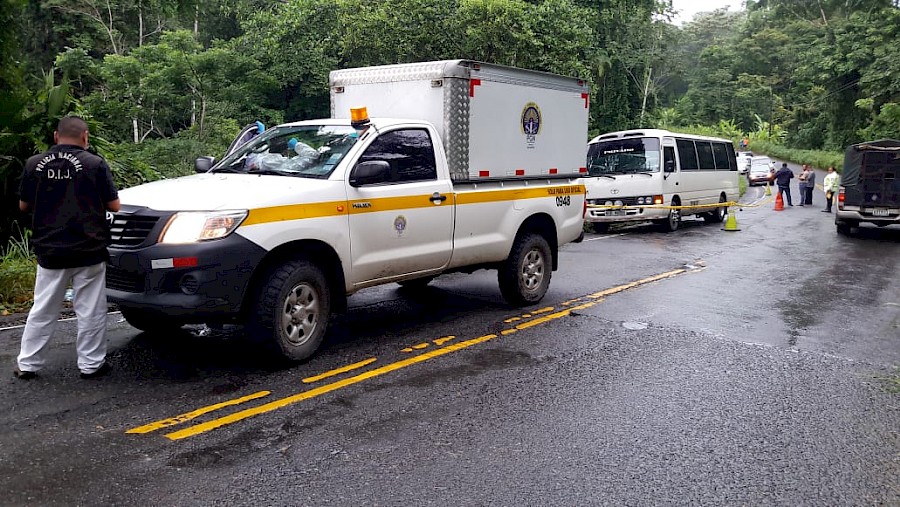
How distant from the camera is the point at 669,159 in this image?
62.5ft

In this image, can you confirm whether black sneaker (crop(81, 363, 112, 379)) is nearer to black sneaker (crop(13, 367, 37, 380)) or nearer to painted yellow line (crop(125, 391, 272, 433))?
black sneaker (crop(13, 367, 37, 380))

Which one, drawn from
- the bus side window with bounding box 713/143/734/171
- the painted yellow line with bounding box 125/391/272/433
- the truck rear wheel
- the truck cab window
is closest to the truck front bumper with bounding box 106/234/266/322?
the painted yellow line with bounding box 125/391/272/433

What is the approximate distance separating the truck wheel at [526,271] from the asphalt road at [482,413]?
0.22 metres

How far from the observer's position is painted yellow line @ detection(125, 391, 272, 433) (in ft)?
15.9

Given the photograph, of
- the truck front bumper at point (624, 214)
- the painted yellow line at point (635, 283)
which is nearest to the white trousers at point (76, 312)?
the painted yellow line at point (635, 283)

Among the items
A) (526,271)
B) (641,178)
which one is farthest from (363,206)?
(641,178)

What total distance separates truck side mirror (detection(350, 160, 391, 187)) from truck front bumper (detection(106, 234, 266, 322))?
1099 millimetres

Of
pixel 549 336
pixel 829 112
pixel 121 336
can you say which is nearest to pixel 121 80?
pixel 121 336

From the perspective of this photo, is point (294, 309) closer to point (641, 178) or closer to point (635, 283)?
point (635, 283)

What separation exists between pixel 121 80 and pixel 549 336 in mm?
16555

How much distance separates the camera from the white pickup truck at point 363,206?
18.6 feet

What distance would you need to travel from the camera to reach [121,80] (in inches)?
794

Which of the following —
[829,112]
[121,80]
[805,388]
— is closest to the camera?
[805,388]

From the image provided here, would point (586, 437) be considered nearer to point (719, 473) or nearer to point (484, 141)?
point (719, 473)
